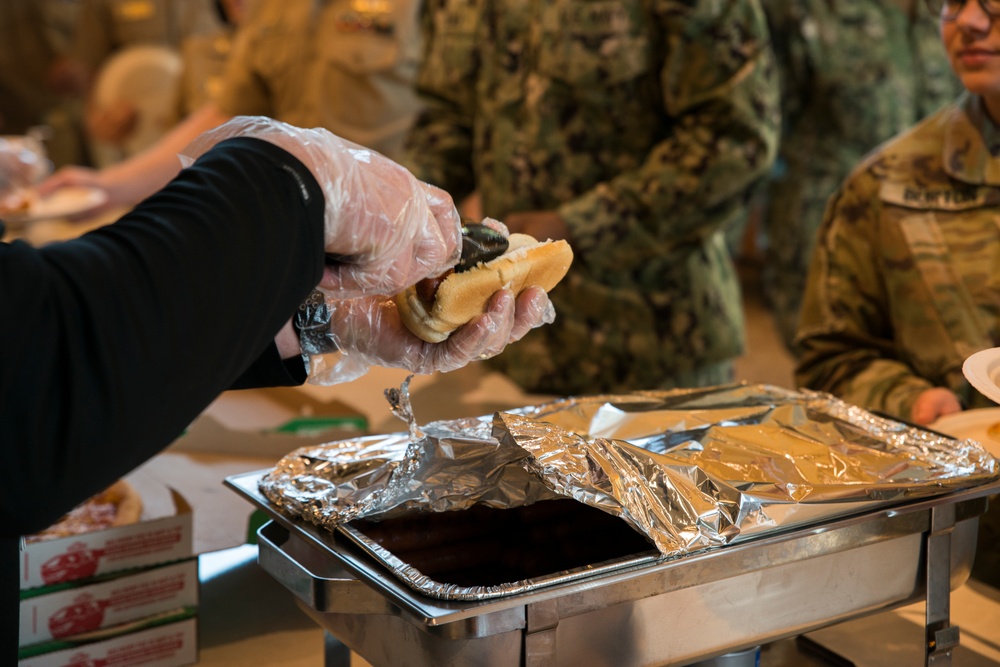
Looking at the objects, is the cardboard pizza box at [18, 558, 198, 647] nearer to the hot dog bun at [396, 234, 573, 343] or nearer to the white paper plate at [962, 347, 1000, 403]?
the hot dog bun at [396, 234, 573, 343]

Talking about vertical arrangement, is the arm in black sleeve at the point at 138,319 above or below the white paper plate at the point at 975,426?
above

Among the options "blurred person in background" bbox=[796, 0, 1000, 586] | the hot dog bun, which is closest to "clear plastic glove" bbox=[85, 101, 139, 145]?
"blurred person in background" bbox=[796, 0, 1000, 586]

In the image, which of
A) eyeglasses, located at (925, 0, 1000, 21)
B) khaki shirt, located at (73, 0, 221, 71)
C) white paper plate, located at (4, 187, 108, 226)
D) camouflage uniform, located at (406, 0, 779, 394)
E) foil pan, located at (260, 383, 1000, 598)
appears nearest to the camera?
foil pan, located at (260, 383, 1000, 598)

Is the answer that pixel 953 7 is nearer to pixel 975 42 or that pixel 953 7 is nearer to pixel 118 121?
pixel 975 42

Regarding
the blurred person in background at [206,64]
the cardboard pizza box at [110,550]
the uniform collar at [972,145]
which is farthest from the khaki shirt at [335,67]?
the cardboard pizza box at [110,550]

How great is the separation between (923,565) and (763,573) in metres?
0.18

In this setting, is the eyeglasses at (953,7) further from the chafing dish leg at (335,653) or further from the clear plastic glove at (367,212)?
the chafing dish leg at (335,653)

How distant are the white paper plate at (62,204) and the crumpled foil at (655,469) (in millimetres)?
1769

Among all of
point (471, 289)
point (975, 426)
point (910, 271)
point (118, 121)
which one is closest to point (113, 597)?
point (471, 289)

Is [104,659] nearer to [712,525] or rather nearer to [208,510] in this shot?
[208,510]

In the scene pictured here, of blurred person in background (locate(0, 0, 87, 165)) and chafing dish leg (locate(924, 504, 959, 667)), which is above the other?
blurred person in background (locate(0, 0, 87, 165))

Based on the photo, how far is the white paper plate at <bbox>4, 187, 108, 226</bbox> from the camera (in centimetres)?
242

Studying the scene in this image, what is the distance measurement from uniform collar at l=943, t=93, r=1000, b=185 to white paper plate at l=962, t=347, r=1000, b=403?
19.1 inches

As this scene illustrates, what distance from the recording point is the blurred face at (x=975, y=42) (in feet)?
4.01
